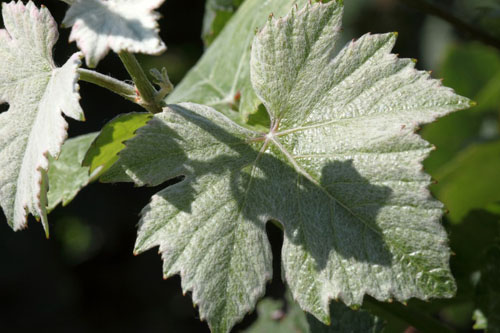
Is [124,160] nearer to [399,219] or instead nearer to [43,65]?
[43,65]

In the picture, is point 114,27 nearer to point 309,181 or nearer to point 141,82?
point 141,82

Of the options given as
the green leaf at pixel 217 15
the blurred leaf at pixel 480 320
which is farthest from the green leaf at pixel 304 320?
the green leaf at pixel 217 15

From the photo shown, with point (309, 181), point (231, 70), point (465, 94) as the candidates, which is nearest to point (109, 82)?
point (309, 181)

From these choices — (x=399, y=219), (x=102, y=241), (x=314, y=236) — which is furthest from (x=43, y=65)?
(x=102, y=241)

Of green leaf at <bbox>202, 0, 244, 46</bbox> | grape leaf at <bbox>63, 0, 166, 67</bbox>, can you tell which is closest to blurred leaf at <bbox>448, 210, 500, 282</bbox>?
green leaf at <bbox>202, 0, 244, 46</bbox>

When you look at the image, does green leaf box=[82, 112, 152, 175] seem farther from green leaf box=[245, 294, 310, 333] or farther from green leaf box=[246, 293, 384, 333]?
green leaf box=[245, 294, 310, 333]

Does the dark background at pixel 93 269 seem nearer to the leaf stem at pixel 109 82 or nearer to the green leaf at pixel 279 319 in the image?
the green leaf at pixel 279 319
